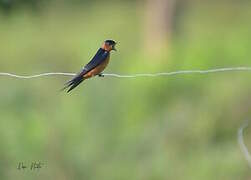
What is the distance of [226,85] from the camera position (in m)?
10.0

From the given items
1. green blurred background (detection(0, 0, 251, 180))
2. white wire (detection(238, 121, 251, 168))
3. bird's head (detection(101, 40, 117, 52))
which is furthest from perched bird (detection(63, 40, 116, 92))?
white wire (detection(238, 121, 251, 168))

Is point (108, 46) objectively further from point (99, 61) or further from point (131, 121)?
point (131, 121)

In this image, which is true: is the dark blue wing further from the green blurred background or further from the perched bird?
the green blurred background

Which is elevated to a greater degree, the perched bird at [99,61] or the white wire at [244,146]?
the perched bird at [99,61]

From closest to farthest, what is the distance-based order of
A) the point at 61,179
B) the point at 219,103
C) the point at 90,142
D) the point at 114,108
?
the point at 61,179 → the point at 90,142 → the point at 114,108 → the point at 219,103

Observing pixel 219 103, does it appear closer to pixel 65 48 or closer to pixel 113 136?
pixel 113 136

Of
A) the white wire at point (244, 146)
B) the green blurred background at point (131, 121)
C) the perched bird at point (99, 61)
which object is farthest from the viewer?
the white wire at point (244, 146)

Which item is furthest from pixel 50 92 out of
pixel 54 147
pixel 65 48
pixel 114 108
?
pixel 65 48

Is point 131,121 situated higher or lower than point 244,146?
higher

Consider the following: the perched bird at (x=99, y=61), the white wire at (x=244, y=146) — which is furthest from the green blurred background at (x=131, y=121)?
the perched bird at (x=99, y=61)

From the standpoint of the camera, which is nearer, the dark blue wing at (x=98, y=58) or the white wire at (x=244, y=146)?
the dark blue wing at (x=98, y=58)

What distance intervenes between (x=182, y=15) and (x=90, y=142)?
409 inches

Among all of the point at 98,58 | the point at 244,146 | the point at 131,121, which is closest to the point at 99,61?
the point at 98,58

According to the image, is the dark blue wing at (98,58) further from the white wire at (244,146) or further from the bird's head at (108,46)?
the white wire at (244,146)
